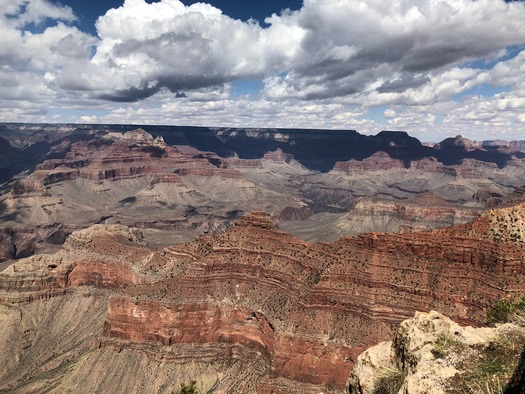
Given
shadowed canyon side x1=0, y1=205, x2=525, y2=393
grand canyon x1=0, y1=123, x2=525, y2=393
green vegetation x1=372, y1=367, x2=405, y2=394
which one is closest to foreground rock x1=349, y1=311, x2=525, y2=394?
green vegetation x1=372, y1=367, x2=405, y2=394

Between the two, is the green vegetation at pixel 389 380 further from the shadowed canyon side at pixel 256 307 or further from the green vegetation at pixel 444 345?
the shadowed canyon side at pixel 256 307

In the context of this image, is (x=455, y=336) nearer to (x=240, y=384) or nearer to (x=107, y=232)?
(x=240, y=384)

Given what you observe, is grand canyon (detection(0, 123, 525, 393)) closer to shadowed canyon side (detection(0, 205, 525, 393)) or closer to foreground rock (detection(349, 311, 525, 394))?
shadowed canyon side (detection(0, 205, 525, 393))

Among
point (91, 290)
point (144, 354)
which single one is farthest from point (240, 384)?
point (91, 290)

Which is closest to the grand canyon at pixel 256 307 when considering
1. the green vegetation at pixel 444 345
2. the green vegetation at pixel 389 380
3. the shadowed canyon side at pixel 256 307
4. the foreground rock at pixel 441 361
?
the shadowed canyon side at pixel 256 307

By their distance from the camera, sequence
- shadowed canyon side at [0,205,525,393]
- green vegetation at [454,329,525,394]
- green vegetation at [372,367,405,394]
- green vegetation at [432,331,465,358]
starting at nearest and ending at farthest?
green vegetation at [454,329,525,394] → green vegetation at [432,331,465,358] → green vegetation at [372,367,405,394] → shadowed canyon side at [0,205,525,393]

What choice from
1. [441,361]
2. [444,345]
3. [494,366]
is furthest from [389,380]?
[494,366]

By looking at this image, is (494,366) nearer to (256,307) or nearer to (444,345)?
(444,345)
